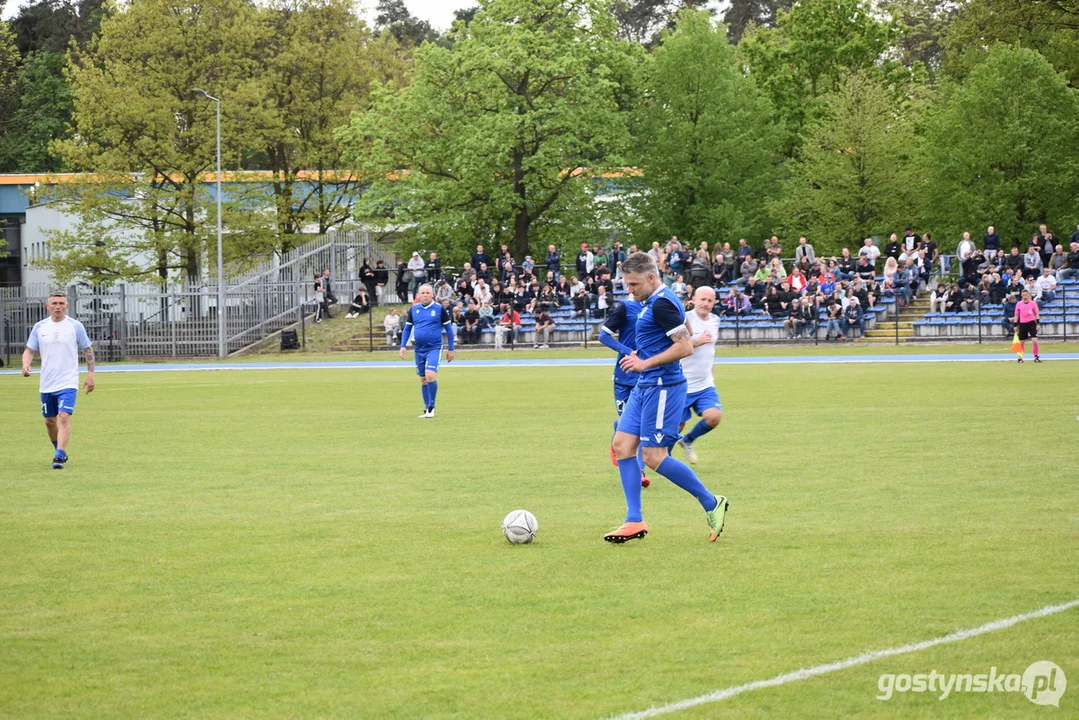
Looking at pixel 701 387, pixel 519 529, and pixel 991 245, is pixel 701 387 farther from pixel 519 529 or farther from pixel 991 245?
pixel 991 245

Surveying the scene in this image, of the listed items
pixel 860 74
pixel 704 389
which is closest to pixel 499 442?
pixel 704 389

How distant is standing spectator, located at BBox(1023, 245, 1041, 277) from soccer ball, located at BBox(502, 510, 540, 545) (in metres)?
35.1

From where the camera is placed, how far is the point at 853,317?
137 feet

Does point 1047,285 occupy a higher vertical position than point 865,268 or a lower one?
lower

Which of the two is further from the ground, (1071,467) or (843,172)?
(843,172)

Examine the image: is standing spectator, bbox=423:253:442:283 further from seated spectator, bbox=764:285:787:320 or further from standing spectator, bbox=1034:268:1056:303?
standing spectator, bbox=1034:268:1056:303

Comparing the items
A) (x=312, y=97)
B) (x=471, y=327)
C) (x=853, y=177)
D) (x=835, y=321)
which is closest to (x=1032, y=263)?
(x=835, y=321)

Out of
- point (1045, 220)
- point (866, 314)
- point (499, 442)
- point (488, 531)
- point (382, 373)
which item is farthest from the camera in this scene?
point (1045, 220)

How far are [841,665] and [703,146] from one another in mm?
49039

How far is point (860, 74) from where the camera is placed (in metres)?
55.5

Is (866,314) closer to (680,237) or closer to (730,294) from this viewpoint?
(730,294)

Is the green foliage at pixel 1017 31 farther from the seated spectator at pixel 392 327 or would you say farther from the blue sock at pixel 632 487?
the blue sock at pixel 632 487

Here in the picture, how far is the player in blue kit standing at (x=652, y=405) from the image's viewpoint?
949 centimetres

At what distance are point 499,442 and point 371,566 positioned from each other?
7.93 m
